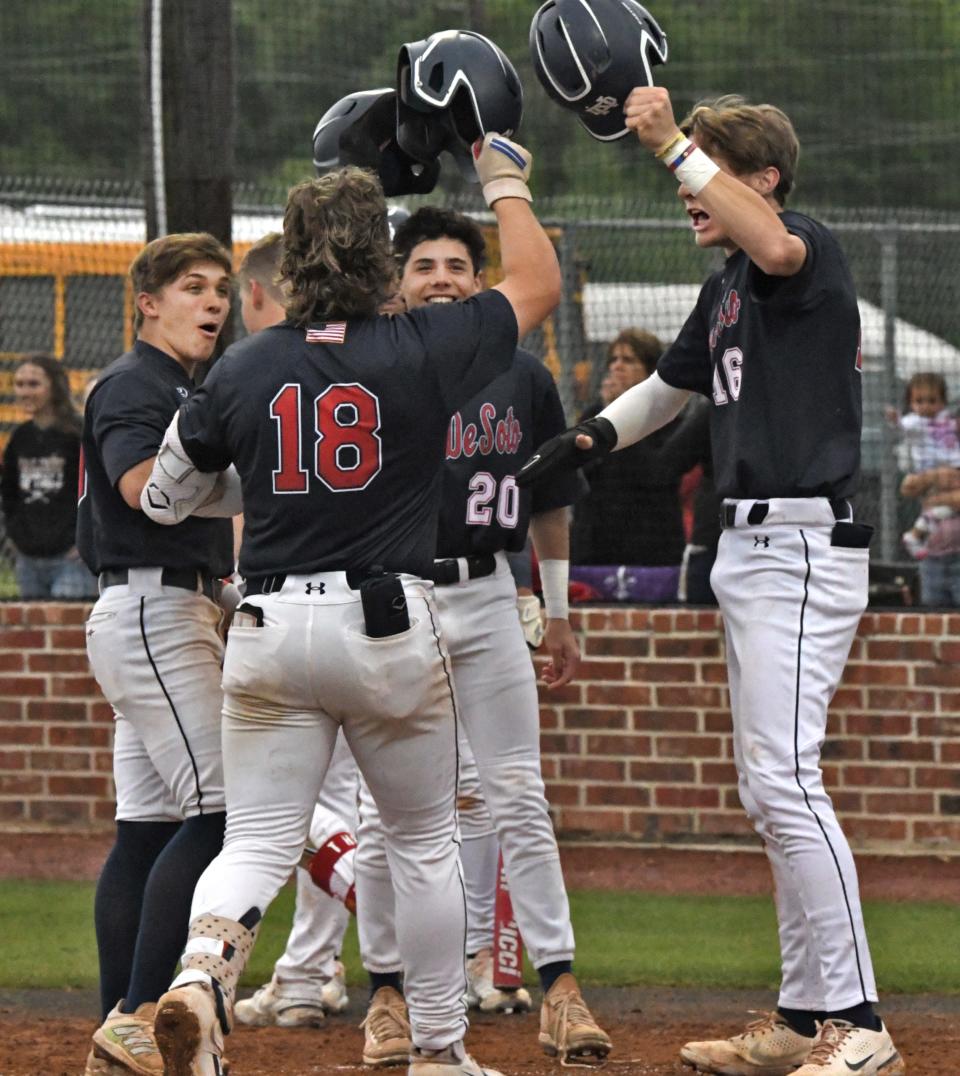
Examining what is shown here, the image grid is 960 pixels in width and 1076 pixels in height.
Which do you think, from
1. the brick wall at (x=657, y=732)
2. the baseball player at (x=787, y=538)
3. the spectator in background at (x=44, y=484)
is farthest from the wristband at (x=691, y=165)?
the spectator in background at (x=44, y=484)

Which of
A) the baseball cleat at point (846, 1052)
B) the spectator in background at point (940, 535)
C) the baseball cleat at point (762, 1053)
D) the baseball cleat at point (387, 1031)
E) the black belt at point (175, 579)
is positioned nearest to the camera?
the baseball cleat at point (846, 1052)

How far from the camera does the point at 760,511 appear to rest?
14.4ft

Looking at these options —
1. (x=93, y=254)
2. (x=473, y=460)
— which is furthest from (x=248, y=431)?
(x=93, y=254)

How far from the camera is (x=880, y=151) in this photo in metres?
8.28

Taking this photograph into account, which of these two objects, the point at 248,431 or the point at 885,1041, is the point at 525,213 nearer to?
the point at 248,431

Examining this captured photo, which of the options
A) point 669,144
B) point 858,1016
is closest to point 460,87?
point 669,144

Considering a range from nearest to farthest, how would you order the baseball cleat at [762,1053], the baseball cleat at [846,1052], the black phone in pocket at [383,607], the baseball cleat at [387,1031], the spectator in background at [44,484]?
the black phone in pocket at [383,607], the baseball cleat at [846,1052], the baseball cleat at [762,1053], the baseball cleat at [387,1031], the spectator in background at [44,484]

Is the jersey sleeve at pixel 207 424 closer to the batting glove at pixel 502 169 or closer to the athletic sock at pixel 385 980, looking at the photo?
the batting glove at pixel 502 169

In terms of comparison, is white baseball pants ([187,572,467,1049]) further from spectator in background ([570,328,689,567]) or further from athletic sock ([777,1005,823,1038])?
spectator in background ([570,328,689,567])

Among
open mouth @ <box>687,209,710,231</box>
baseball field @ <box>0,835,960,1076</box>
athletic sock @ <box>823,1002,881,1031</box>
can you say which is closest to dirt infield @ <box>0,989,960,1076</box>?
baseball field @ <box>0,835,960,1076</box>

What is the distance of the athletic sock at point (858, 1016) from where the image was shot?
13.9 feet

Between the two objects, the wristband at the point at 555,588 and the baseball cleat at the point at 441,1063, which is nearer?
the baseball cleat at the point at 441,1063

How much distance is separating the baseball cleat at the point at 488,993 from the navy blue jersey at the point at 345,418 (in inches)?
72.5

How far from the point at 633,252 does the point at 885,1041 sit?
445 centimetres
